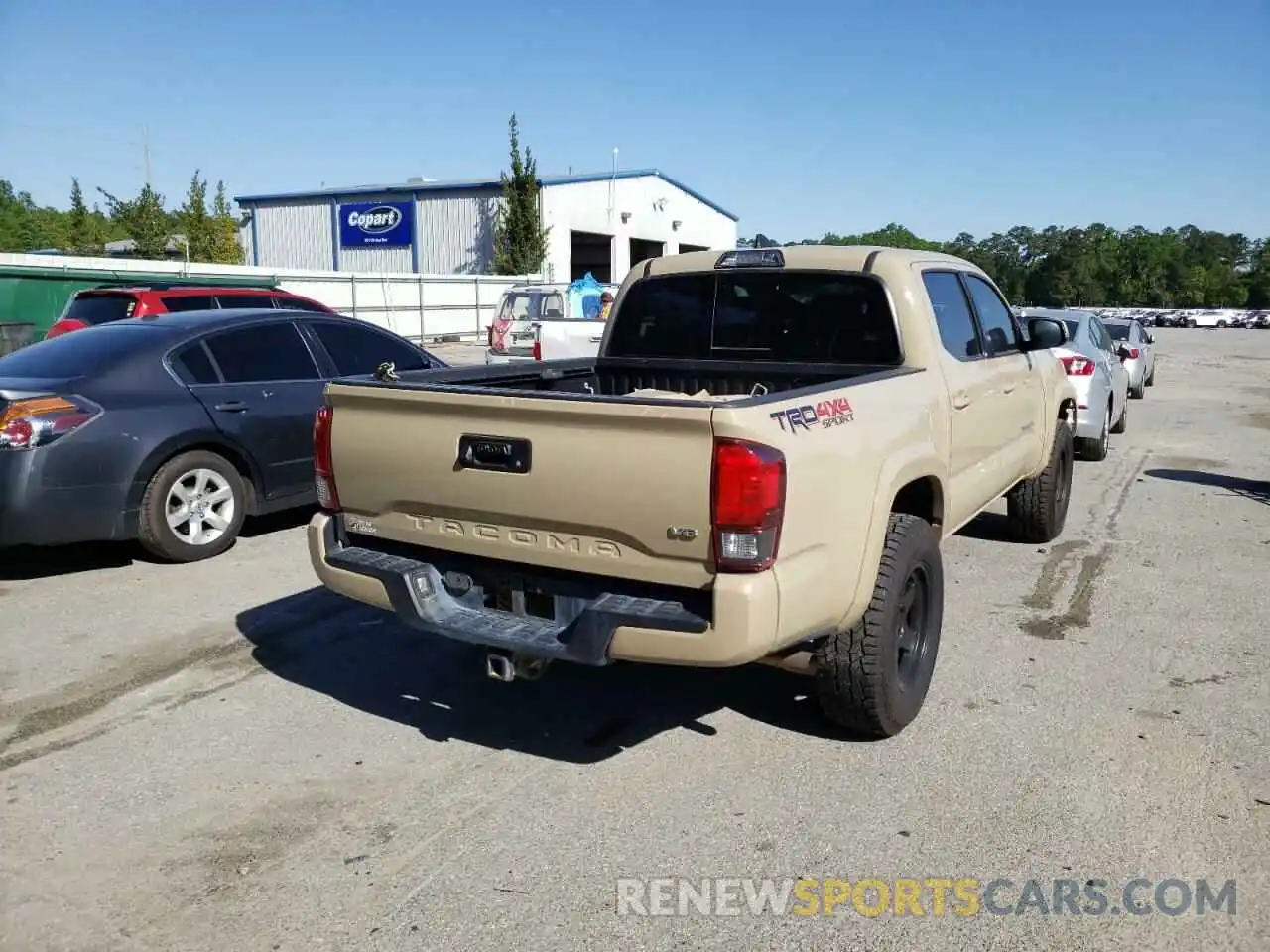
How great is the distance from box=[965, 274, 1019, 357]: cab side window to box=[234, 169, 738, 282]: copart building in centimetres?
3402

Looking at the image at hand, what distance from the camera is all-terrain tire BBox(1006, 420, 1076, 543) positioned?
7.24 metres

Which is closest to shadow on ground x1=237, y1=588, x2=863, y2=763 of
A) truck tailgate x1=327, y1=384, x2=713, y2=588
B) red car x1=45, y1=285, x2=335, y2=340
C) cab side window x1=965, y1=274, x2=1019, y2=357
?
truck tailgate x1=327, y1=384, x2=713, y2=588

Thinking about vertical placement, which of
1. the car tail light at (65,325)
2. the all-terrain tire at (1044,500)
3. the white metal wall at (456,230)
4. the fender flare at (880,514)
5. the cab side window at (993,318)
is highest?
the white metal wall at (456,230)

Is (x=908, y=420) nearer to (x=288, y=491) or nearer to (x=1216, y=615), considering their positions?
(x=1216, y=615)

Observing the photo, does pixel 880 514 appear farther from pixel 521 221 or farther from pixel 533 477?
pixel 521 221

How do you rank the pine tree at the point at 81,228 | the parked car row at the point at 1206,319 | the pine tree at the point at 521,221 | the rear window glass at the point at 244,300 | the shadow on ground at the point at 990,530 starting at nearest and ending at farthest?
the shadow on ground at the point at 990,530 → the rear window glass at the point at 244,300 → the pine tree at the point at 521,221 → the pine tree at the point at 81,228 → the parked car row at the point at 1206,319

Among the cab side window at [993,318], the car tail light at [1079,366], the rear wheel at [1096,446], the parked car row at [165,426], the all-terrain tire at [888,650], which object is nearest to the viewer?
the all-terrain tire at [888,650]

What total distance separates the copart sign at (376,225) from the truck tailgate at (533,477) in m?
40.1

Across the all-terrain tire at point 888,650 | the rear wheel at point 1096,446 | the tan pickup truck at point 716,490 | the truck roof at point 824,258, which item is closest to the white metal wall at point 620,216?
the rear wheel at point 1096,446

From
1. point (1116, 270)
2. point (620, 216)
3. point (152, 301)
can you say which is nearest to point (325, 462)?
point (152, 301)

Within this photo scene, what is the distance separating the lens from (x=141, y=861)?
340 centimetres

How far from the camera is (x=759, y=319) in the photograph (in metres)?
5.33

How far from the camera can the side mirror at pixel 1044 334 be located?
6.22 meters

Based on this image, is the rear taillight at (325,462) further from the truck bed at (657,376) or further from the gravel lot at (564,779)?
the gravel lot at (564,779)
